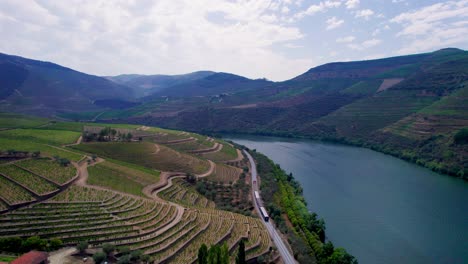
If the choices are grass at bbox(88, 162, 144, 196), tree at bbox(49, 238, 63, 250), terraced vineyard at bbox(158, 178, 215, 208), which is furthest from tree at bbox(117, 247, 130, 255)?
terraced vineyard at bbox(158, 178, 215, 208)

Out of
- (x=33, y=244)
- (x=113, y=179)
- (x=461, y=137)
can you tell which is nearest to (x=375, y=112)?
(x=461, y=137)

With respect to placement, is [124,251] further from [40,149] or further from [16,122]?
[16,122]

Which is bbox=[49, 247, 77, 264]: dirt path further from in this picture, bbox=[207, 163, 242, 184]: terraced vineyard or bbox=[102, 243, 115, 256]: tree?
bbox=[207, 163, 242, 184]: terraced vineyard

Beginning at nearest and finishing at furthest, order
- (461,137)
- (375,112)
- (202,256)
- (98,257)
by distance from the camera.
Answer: (202,256) < (98,257) < (461,137) < (375,112)

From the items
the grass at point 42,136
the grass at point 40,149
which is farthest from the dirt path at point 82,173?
the grass at point 42,136

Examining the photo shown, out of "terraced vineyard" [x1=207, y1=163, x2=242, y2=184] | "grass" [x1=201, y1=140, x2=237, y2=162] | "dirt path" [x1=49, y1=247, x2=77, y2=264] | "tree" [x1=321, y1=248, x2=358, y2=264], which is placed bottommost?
"tree" [x1=321, y1=248, x2=358, y2=264]

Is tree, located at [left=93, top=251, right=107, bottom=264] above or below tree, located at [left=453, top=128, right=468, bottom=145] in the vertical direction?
below

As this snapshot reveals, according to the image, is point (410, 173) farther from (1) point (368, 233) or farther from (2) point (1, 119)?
(2) point (1, 119)

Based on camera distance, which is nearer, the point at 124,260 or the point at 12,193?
the point at 124,260
